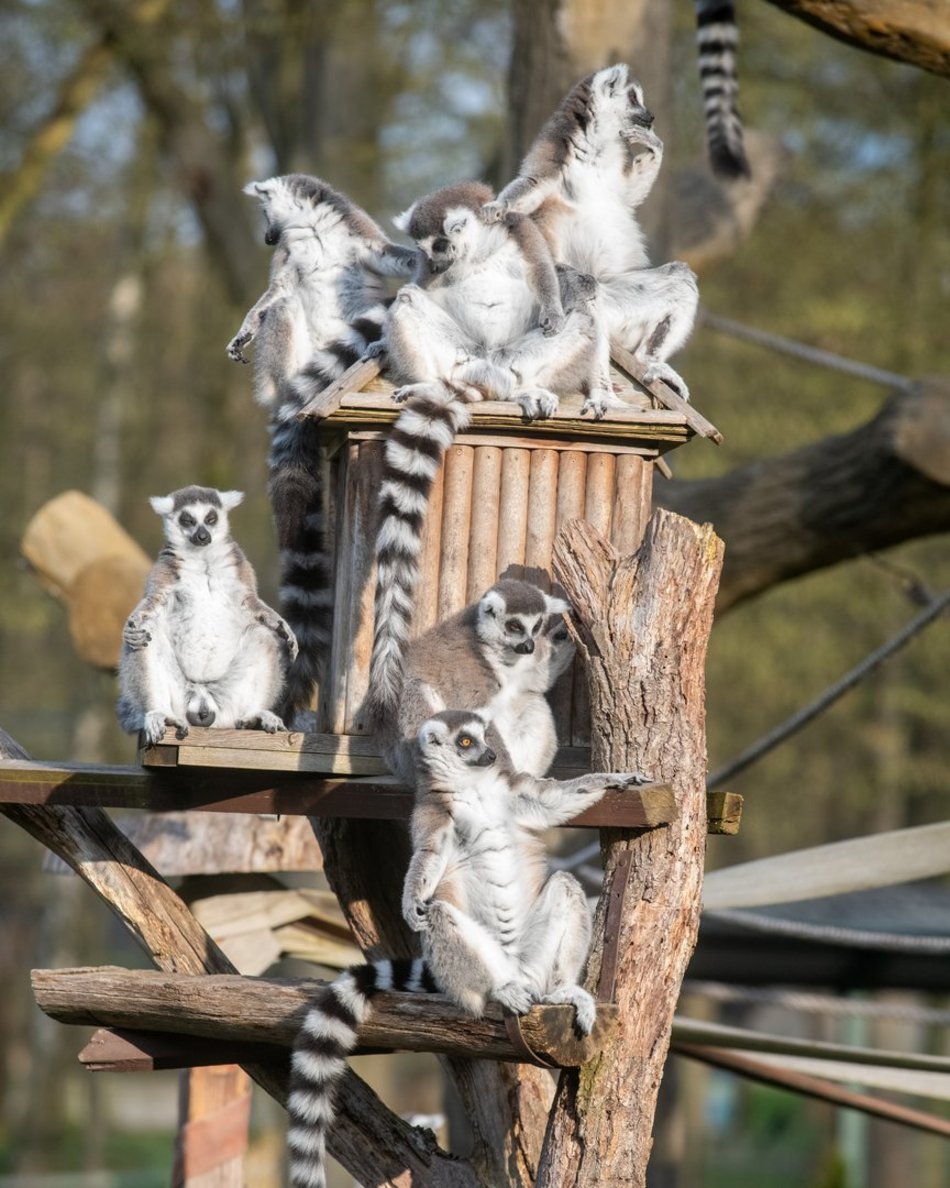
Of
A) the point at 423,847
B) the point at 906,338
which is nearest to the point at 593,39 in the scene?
the point at 423,847

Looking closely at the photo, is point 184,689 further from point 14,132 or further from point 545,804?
point 14,132

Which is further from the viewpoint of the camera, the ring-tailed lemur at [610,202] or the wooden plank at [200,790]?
the ring-tailed lemur at [610,202]

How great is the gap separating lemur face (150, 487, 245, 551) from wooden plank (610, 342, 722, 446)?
117 cm

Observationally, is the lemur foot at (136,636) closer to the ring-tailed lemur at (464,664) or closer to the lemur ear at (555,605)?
the ring-tailed lemur at (464,664)

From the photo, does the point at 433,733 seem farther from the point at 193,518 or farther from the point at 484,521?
the point at 193,518

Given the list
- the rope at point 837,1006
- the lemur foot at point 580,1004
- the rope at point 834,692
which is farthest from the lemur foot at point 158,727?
the rope at point 837,1006

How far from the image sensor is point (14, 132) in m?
13.6

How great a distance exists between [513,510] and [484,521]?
8cm

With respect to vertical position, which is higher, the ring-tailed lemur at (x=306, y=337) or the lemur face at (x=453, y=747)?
the ring-tailed lemur at (x=306, y=337)

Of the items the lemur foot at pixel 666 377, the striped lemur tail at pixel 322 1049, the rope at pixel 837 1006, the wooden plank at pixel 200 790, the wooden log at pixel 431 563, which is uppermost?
the lemur foot at pixel 666 377

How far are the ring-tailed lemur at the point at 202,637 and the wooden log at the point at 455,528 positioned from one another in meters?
0.45

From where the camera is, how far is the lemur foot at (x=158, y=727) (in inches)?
142

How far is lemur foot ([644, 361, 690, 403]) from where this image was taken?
4.13 metres

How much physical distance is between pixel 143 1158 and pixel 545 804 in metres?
18.2
